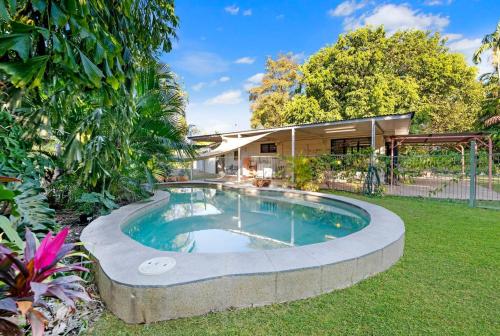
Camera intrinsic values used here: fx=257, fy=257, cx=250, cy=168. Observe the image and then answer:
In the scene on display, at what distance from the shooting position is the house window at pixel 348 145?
17.2 metres

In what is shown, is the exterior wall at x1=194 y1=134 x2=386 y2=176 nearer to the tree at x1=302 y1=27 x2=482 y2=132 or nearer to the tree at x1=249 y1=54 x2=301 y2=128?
the tree at x1=302 y1=27 x2=482 y2=132

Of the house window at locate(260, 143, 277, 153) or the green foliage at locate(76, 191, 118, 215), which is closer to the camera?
the green foliage at locate(76, 191, 118, 215)

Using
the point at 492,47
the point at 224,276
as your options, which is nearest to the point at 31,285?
the point at 224,276

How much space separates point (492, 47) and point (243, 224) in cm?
2465

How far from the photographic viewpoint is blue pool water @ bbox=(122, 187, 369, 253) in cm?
568

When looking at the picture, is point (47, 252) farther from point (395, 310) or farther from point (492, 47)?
point (492, 47)

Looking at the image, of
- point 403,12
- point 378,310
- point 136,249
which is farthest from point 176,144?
point 403,12

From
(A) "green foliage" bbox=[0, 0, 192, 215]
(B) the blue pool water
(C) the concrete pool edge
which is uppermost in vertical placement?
(A) "green foliage" bbox=[0, 0, 192, 215]

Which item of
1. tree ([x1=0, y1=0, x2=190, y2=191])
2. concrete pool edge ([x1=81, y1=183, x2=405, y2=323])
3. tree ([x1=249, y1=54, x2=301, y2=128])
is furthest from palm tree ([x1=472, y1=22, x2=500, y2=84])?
tree ([x1=0, y1=0, x2=190, y2=191])

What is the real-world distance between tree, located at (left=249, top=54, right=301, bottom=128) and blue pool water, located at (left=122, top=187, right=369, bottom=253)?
19436 mm

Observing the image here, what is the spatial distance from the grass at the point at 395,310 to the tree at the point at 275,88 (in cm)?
2586

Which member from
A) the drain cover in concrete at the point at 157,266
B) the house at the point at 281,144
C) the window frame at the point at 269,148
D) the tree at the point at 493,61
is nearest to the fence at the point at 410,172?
the house at the point at 281,144

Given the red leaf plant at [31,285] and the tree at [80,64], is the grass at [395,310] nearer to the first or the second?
the red leaf plant at [31,285]

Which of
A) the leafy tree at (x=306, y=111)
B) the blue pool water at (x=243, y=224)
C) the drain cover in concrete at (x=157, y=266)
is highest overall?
the leafy tree at (x=306, y=111)
